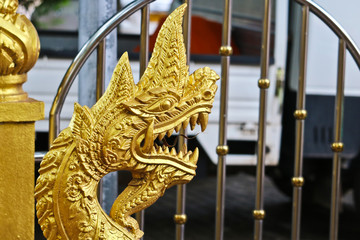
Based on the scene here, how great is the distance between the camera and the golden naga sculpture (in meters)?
1.04

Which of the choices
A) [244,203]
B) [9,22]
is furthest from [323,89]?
[9,22]

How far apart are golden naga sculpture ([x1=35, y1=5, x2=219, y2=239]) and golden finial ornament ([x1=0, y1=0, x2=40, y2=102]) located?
106mm

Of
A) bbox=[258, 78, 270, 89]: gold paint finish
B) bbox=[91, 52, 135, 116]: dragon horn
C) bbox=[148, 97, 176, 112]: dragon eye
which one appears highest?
bbox=[258, 78, 270, 89]: gold paint finish

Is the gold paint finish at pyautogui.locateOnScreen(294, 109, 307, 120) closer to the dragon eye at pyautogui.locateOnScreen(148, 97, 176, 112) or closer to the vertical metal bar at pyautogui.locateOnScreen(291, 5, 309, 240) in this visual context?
the vertical metal bar at pyautogui.locateOnScreen(291, 5, 309, 240)

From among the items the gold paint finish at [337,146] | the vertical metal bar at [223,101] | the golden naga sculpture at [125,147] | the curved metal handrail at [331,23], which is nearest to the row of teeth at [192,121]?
the golden naga sculpture at [125,147]

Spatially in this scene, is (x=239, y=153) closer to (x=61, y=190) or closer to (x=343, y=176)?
(x=343, y=176)

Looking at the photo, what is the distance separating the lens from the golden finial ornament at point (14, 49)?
3.13 feet

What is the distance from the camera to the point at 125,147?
1066mm

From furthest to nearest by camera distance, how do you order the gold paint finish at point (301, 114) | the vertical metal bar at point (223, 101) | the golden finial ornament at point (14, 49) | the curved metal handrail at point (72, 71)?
the gold paint finish at point (301, 114) → the vertical metal bar at point (223, 101) → the curved metal handrail at point (72, 71) → the golden finial ornament at point (14, 49)

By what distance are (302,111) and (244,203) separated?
2.74m

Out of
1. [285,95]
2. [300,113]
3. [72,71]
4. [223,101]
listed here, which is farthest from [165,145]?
[285,95]

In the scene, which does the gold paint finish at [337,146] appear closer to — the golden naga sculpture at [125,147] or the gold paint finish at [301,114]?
the gold paint finish at [301,114]

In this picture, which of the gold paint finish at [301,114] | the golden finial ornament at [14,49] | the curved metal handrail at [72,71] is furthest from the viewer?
the gold paint finish at [301,114]

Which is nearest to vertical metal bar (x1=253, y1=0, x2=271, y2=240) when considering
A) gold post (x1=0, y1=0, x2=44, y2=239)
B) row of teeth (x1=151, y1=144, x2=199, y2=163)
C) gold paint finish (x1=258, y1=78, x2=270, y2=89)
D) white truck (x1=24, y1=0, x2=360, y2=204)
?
gold paint finish (x1=258, y1=78, x2=270, y2=89)
